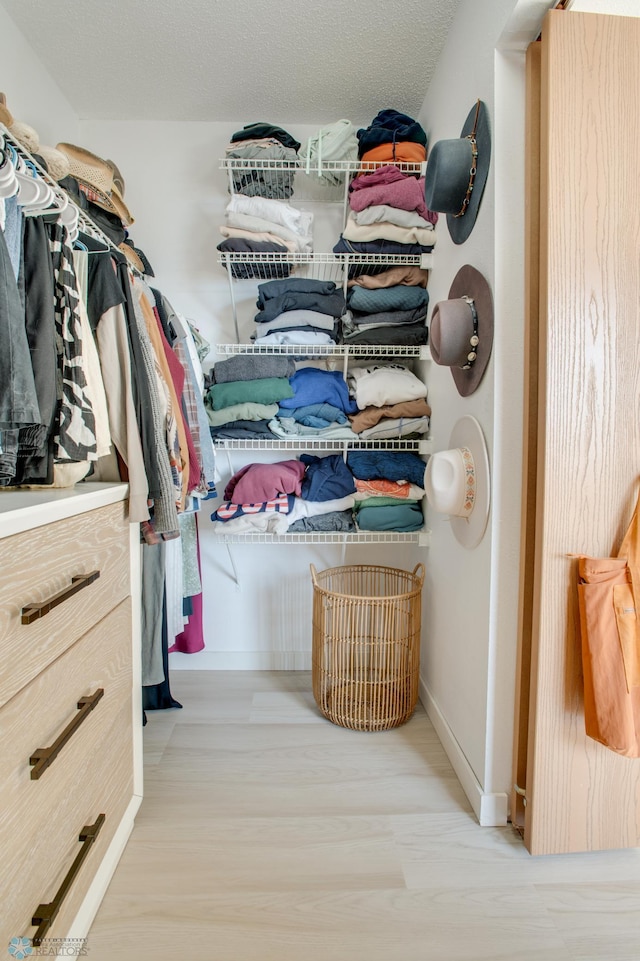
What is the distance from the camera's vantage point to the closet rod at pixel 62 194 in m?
0.99

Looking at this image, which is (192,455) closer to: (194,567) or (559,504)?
(194,567)

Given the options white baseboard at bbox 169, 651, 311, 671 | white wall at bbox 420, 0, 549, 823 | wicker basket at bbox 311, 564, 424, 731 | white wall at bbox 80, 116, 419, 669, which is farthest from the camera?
white baseboard at bbox 169, 651, 311, 671

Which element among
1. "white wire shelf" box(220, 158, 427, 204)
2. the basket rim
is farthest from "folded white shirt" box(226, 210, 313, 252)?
the basket rim

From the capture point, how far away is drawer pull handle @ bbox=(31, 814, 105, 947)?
0.81m

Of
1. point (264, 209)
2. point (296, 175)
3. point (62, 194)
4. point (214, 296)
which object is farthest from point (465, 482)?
point (296, 175)

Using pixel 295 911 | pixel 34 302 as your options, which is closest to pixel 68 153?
pixel 34 302

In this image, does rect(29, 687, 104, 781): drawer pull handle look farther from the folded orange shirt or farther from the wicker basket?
the folded orange shirt

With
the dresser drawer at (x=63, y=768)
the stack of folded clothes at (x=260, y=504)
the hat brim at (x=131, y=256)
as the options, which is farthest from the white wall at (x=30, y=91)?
the dresser drawer at (x=63, y=768)

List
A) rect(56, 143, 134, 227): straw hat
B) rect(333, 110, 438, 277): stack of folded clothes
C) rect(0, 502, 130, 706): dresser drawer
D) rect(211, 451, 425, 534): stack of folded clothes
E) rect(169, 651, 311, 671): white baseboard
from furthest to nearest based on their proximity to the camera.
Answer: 1. rect(169, 651, 311, 671): white baseboard
2. rect(211, 451, 425, 534): stack of folded clothes
3. rect(333, 110, 438, 277): stack of folded clothes
4. rect(56, 143, 134, 227): straw hat
5. rect(0, 502, 130, 706): dresser drawer

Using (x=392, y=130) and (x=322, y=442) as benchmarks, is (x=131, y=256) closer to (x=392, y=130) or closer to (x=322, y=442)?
(x=322, y=442)

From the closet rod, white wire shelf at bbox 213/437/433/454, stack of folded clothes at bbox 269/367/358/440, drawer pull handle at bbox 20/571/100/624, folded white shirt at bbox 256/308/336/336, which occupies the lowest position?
drawer pull handle at bbox 20/571/100/624

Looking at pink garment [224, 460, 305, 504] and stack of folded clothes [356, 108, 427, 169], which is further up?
stack of folded clothes [356, 108, 427, 169]

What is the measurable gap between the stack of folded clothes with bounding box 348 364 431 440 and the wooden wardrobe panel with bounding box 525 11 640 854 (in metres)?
0.81

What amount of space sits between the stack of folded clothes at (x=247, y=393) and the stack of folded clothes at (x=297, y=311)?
0.10 m
